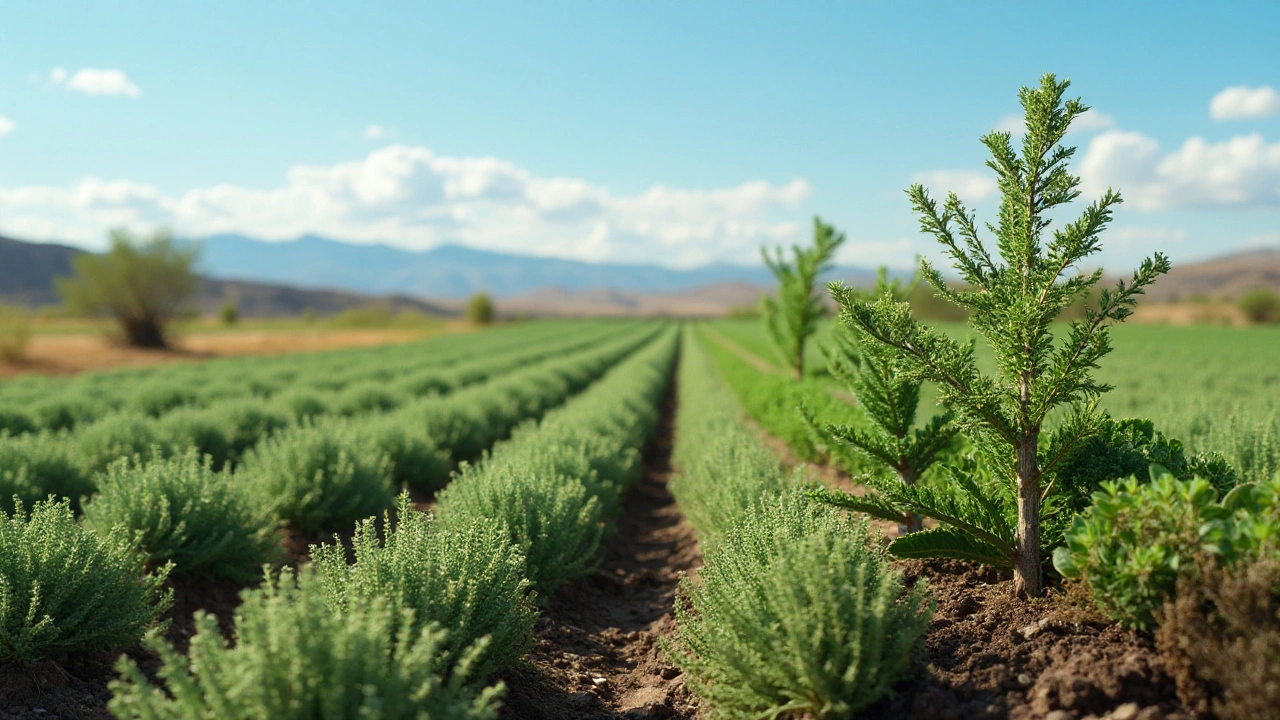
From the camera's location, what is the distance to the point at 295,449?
7066 millimetres

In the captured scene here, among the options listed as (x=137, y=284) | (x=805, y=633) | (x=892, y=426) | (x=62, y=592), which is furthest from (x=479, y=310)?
(x=805, y=633)

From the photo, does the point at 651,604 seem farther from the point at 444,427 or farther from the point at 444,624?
the point at 444,427

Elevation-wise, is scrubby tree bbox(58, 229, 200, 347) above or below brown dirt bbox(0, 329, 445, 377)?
above

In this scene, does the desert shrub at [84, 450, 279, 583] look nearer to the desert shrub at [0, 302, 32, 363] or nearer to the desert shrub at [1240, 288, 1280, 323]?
the desert shrub at [0, 302, 32, 363]

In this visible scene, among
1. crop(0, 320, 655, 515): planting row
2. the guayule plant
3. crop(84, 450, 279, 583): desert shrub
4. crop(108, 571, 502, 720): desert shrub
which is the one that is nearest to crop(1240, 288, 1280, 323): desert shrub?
crop(0, 320, 655, 515): planting row

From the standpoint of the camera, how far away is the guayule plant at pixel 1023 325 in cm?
347

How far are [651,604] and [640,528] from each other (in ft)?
8.81

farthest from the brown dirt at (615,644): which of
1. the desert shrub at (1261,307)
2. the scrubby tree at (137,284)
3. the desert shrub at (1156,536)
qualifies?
the desert shrub at (1261,307)

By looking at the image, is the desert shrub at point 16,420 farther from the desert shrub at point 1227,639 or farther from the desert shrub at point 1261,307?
the desert shrub at point 1261,307

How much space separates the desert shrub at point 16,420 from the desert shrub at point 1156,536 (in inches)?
482

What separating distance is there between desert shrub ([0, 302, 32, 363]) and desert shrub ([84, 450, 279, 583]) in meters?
33.3

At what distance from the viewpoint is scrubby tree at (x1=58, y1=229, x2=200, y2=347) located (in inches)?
1469

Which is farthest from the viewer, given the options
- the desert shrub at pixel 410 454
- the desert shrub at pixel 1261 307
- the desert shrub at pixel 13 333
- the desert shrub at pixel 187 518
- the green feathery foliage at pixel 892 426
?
the desert shrub at pixel 1261 307

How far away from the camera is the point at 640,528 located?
8.55m
